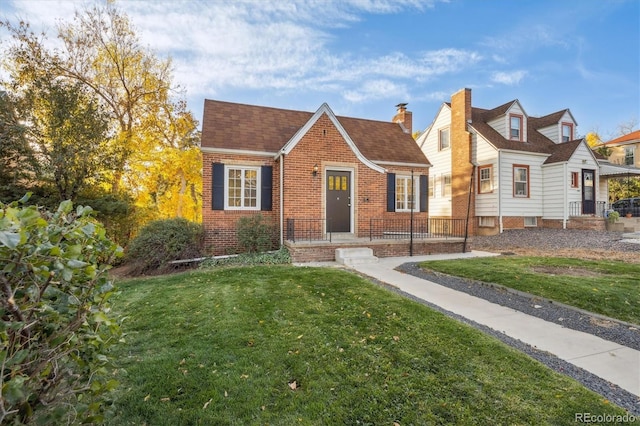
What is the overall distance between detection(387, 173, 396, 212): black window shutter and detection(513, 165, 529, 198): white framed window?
8.22m

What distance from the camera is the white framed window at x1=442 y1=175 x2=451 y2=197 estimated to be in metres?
18.3

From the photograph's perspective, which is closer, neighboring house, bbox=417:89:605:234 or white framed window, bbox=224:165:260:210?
white framed window, bbox=224:165:260:210

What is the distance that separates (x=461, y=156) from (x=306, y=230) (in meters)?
11.6

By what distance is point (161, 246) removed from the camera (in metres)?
9.30

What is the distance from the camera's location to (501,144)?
1586 centimetres

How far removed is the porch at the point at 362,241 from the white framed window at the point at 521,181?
24.3 ft

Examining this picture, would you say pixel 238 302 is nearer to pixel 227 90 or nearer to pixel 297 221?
pixel 297 221

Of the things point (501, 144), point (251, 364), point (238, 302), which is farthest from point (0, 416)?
point (501, 144)

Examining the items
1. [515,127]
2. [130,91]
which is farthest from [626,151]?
[130,91]

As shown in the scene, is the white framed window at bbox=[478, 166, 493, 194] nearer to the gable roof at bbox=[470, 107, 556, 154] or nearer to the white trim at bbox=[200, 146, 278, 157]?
the gable roof at bbox=[470, 107, 556, 154]

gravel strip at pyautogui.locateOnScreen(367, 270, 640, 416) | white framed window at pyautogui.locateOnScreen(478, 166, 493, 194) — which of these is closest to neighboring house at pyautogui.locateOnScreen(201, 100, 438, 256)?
gravel strip at pyautogui.locateOnScreen(367, 270, 640, 416)

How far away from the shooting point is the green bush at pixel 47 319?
Result: 3.63 ft

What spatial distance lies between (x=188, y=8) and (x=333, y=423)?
12.5m

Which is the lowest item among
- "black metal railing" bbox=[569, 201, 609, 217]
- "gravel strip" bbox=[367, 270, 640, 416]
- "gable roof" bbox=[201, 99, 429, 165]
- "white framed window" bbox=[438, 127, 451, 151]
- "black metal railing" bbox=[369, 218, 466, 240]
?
"gravel strip" bbox=[367, 270, 640, 416]
